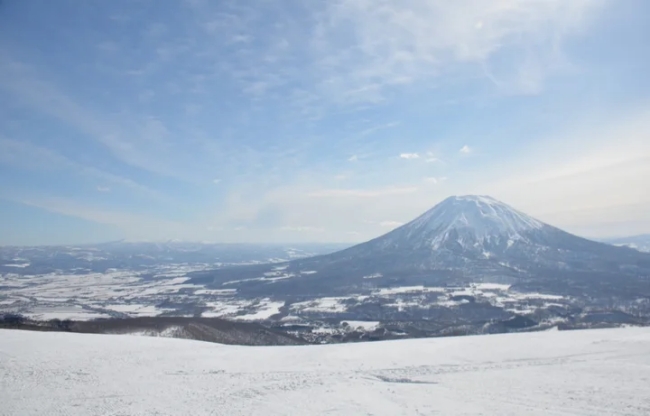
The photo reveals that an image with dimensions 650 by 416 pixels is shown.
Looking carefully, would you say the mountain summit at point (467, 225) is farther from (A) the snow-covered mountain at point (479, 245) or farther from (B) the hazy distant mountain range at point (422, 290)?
(B) the hazy distant mountain range at point (422, 290)

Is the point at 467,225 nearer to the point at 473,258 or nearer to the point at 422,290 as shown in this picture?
the point at 473,258

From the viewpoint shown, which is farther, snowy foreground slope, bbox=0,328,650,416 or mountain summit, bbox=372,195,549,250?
mountain summit, bbox=372,195,549,250

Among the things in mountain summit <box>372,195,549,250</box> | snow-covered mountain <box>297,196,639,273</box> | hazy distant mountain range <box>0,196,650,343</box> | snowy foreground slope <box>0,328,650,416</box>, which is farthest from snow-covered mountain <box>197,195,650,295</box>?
snowy foreground slope <box>0,328,650,416</box>

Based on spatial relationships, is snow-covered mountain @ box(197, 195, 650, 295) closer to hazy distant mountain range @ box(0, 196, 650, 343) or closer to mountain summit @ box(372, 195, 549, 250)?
mountain summit @ box(372, 195, 549, 250)

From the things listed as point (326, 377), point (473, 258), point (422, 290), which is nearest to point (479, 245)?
point (473, 258)

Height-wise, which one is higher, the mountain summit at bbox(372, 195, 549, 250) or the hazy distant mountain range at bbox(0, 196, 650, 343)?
the mountain summit at bbox(372, 195, 549, 250)

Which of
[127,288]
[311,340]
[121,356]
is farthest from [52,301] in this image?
[121,356]
